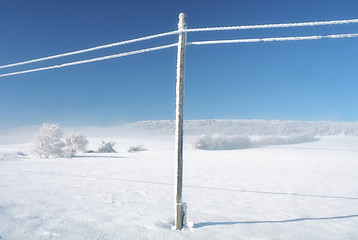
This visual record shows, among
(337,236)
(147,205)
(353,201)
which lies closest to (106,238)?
(147,205)

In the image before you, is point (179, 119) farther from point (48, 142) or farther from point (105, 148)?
point (105, 148)

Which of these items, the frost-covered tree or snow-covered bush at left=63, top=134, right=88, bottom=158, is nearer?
the frost-covered tree

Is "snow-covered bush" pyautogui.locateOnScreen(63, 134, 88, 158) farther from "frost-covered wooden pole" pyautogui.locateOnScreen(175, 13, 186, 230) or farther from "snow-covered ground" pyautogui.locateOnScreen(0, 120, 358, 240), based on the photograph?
"frost-covered wooden pole" pyautogui.locateOnScreen(175, 13, 186, 230)

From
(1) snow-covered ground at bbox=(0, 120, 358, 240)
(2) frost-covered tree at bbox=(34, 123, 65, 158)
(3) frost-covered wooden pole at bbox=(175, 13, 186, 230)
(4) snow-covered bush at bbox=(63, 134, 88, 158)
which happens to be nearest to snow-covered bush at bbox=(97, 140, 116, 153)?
(4) snow-covered bush at bbox=(63, 134, 88, 158)

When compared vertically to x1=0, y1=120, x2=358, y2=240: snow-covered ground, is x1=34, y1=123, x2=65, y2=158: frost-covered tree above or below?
above

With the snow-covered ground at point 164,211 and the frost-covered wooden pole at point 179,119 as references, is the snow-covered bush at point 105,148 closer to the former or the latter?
the snow-covered ground at point 164,211

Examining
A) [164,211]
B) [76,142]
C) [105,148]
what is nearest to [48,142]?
[76,142]

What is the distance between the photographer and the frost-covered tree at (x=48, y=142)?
30.4 metres

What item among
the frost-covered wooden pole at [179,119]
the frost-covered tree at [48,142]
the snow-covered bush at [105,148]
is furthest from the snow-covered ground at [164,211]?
the snow-covered bush at [105,148]

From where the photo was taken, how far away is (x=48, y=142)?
3059 centimetres

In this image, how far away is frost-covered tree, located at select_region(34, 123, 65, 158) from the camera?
3044cm

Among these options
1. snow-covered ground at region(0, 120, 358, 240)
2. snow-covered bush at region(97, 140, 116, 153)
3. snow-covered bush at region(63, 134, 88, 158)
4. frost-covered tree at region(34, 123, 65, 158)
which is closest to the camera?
snow-covered ground at region(0, 120, 358, 240)

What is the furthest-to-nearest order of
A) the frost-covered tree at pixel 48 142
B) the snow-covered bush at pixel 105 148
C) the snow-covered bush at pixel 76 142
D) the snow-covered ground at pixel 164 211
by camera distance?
the snow-covered bush at pixel 105 148, the snow-covered bush at pixel 76 142, the frost-covered tree at pixel 48 142, the snow-covered ground at pixel 164 211

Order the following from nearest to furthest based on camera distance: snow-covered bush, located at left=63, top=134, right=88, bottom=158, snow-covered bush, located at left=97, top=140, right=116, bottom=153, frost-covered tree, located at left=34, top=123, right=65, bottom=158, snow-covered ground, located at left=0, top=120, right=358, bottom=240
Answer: snow-covered ground, located at left=0, top=120, right=358, bottom=240 < frost-covered tree, located at left=34, top=123, right=65, bottom=158 < snow-covered bush, located at left=63, top=134, right=88, bottom=158 < snow-covered bush, located at left=97, top=140, right=116, bottom=153
